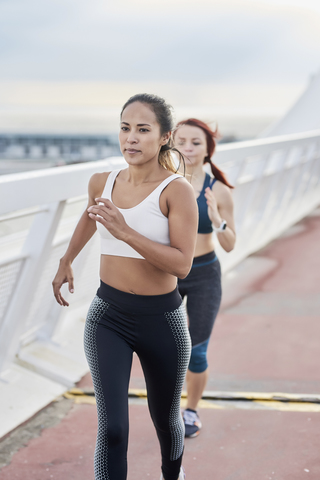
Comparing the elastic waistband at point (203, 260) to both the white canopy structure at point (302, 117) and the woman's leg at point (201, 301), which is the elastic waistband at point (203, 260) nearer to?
the woman's leg at point (201, 301)

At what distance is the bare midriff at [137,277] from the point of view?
2252mm

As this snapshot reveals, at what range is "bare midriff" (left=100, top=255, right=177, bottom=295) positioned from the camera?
225cm

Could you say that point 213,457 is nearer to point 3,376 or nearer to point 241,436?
point 241,436

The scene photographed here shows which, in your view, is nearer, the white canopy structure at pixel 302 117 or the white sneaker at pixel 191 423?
the white sneaker at pixel 191 423

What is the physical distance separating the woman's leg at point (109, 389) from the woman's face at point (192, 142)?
1250 millimetres

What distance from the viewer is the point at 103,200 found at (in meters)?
2.03

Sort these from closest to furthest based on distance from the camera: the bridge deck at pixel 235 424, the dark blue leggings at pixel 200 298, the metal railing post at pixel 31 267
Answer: the bridge deck at pixel 235 424
the dark blue leggings at pixel 200 298
the metal railing post at pixel 31 267

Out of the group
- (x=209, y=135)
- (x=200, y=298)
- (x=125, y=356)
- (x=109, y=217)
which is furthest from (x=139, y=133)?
(x=200, y=298)

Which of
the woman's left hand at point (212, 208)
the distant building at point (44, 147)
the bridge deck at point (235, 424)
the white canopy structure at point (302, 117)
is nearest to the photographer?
the bridge deck at point (235, 424)

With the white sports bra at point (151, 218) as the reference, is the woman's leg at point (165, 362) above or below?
below

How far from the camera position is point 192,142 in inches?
126

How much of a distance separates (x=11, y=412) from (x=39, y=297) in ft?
2.69

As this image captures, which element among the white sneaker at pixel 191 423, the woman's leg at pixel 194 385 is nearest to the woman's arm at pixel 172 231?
the woman's leg at pixel 194 385

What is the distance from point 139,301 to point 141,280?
87 mm
